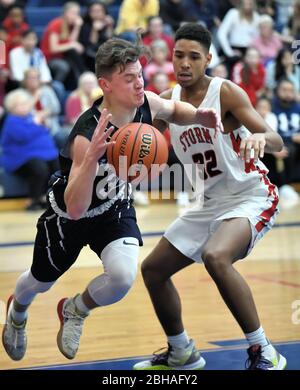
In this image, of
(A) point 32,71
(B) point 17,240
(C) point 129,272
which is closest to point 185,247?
(C) point 129,272

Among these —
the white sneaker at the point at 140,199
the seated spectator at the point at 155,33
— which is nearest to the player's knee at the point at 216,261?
the white sneaker at the point at 140,199

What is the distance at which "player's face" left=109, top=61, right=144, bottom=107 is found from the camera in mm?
4711

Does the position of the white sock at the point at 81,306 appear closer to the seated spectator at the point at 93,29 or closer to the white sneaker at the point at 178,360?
the white sneaker at the point at 178,360

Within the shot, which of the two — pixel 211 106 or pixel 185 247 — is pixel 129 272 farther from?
pixel 211 106

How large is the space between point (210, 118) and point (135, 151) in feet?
1.92

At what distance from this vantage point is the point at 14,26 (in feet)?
43.9

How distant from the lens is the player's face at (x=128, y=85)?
471 cm

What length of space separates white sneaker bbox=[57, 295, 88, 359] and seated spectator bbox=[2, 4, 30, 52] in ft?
28.3

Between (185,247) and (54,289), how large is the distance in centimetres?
264

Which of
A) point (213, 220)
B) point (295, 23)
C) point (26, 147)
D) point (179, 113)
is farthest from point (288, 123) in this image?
point (179, 113)

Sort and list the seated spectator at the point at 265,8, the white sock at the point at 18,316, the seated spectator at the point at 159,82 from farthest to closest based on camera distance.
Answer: the seated spectator at the point at 265,8 < the seated spectator at the point at 159,82 < the white sock at the point at 18,316

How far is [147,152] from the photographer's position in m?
4.54

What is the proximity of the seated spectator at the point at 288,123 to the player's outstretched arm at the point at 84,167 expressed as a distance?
27.8ft

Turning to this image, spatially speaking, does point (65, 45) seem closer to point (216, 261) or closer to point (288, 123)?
point (288, 123)
